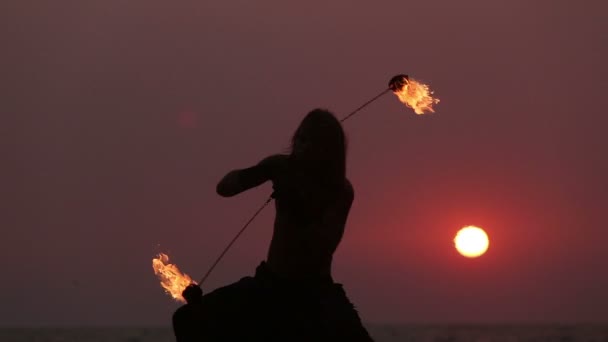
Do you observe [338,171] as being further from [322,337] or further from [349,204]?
[322,337]

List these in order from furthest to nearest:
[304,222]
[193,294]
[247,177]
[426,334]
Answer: [426,334] < [193,294] < [304,222] < [247,177]

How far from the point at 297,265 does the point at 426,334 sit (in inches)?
2246

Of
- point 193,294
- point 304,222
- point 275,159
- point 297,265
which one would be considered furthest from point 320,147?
point 193,294

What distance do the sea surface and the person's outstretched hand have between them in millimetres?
48447

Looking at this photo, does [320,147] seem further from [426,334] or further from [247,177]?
[426,334]

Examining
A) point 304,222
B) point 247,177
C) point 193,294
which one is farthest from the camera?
point 193,294

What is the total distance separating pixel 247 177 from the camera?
852cm

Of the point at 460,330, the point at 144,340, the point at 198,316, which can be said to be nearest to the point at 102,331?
the point at 144,340

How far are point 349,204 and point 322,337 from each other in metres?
0.95

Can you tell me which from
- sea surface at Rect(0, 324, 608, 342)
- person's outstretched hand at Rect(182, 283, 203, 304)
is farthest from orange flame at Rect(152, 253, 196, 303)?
sea surface at Rect(0, 324, 608, 342)

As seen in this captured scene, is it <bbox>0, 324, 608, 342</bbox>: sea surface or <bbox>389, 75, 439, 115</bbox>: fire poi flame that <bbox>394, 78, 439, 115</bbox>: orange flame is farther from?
<bbox>0, 324, 608, 342</bbox>: sea surface

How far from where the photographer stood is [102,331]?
66.0 meters

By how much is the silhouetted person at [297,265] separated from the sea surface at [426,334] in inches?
1899

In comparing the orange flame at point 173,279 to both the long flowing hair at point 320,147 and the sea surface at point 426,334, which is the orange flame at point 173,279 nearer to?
the long flowing hair at point 320,147
